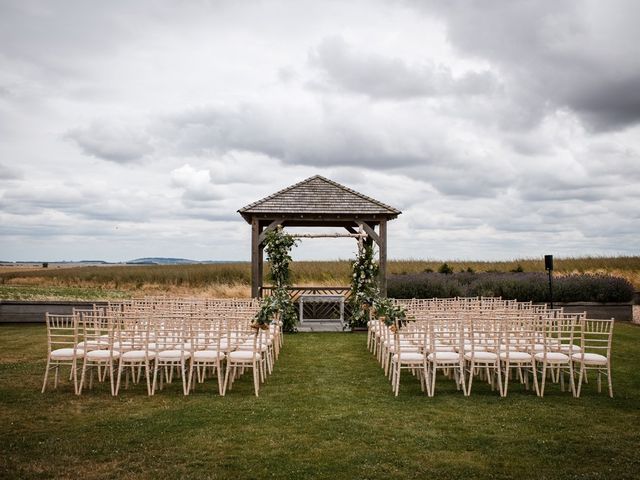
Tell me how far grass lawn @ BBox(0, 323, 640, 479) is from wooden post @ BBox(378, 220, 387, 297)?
22.7 ft

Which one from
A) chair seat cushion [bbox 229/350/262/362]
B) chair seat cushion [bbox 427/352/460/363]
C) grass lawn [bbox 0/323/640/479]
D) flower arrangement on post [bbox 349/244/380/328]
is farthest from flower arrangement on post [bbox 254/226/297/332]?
chair seat cushion [bbox 427/352/460/363]

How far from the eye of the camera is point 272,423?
6.52 meters

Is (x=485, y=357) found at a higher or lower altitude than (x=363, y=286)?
lower

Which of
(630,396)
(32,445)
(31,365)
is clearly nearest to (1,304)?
(31,365)

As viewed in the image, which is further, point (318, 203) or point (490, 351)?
point (318, 203)

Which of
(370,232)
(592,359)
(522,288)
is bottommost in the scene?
(592,359)

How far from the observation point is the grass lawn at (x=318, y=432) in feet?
16.6

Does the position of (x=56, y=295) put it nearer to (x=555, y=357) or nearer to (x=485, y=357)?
(x=485, y=357)

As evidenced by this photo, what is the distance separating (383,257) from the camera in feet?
53.5

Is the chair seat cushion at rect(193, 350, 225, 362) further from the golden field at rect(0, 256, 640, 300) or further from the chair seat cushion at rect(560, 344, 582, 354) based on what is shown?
the golden field at rect(0, 256, 640, 300)

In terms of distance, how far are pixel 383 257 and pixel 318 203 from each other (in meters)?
2.37

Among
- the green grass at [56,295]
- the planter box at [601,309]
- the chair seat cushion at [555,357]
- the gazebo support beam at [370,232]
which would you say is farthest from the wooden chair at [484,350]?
the green grass at [56,295]

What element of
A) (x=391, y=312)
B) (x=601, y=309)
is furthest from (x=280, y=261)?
(x=601, y=309)

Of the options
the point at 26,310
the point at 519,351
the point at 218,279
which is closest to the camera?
the point at 519,351
